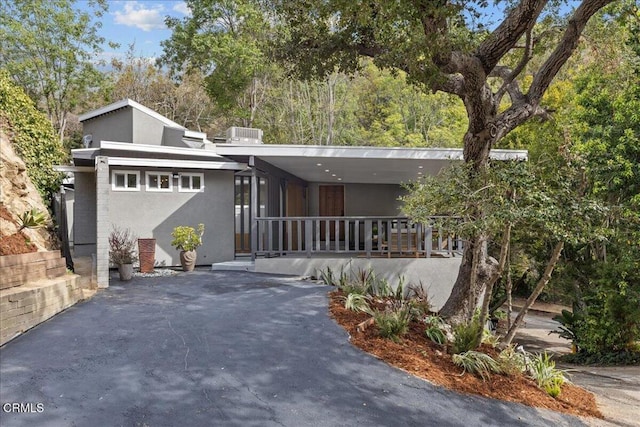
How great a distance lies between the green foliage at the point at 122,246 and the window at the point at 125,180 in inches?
40.6

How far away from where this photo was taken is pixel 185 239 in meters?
10.9

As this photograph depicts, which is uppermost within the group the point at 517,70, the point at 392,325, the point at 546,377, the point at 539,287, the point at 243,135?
the point at 243,135

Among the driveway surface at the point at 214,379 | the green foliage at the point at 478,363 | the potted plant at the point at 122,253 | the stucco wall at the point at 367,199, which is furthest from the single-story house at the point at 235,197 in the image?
the driveway surface at the point at 214,379

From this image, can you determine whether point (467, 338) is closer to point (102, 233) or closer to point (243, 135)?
point (102, 233)

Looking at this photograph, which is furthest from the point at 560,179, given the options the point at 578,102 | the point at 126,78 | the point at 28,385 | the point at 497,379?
the point at 126,78

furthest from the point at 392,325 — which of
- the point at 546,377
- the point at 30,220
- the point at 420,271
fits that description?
the point at 30,220

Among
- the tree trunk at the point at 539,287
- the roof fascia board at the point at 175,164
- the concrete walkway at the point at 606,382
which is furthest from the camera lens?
the roof fascia board at the point at 175,164

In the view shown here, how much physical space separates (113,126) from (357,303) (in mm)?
12201

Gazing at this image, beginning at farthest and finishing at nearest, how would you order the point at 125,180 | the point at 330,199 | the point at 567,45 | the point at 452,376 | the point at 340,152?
the point at 330,199 < the point at 125,180 < the point at 340,152 < the point at 567,45 < the point at 452,376

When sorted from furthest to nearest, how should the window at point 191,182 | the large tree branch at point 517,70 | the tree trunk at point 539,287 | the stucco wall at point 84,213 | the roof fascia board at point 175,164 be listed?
the stucco wall at point 84,213 → the window at point 191,182 → the roof fascia board at point 175,164 → the large tree branch at point 517,70 → the tree trunk at point 539,287

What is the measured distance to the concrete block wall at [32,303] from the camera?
17.7ft

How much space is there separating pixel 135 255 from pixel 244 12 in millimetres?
18180

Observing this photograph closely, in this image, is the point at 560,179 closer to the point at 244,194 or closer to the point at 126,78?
the point at 244,194

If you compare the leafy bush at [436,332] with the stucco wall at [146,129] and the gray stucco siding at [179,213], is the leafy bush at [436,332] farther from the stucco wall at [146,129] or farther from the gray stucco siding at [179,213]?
the stucco wall at [146,129]
